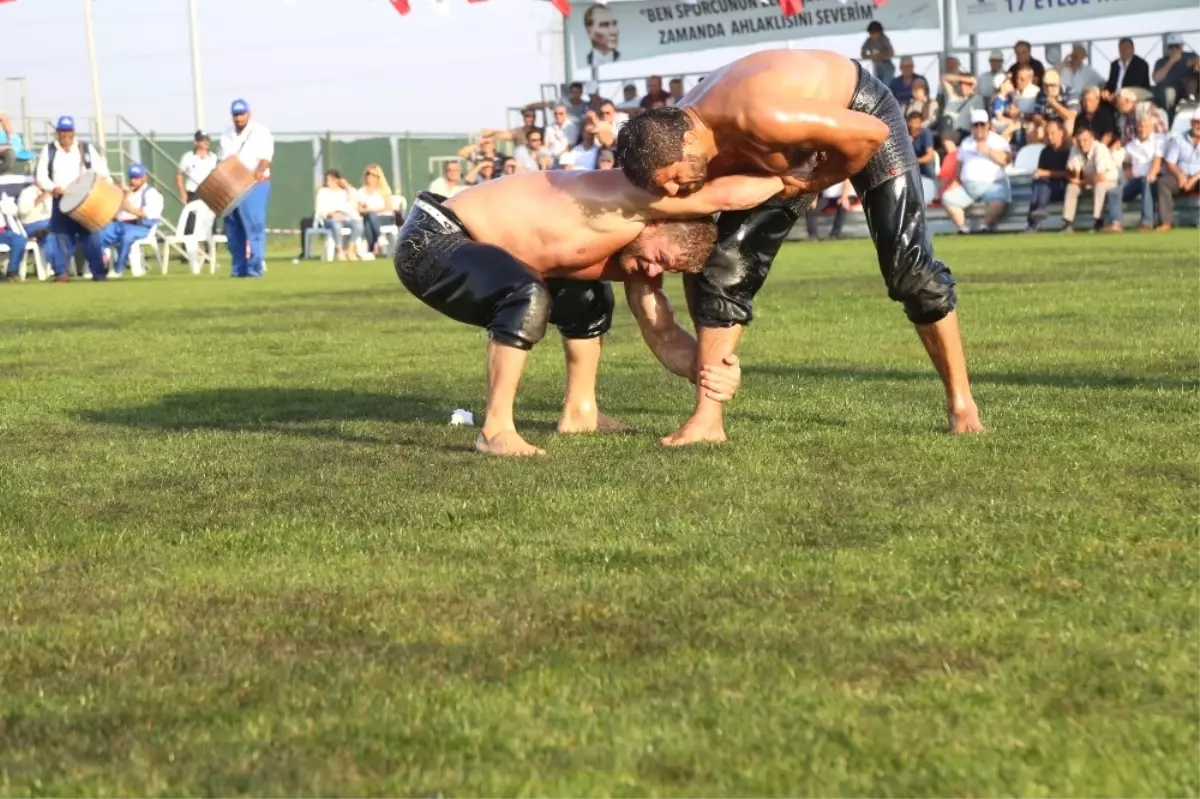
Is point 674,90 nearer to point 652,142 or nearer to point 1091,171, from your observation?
point 1091,171

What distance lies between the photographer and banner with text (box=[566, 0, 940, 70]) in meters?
31.7

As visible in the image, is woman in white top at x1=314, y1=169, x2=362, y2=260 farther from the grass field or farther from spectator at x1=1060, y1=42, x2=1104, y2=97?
the grass field

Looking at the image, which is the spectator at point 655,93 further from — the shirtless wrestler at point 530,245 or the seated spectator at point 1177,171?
the shirtless wrestler at point 530,245

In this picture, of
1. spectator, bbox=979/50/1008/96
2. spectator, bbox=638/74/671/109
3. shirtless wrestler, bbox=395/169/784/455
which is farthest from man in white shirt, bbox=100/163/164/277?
shirtless wrestler, bbox=395/169/784/455

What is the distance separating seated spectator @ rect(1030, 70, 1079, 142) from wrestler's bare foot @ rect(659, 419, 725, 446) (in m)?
19.2

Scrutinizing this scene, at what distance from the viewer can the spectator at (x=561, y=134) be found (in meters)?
28.1

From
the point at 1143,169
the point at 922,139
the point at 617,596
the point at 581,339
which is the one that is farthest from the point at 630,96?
the point at 617,596

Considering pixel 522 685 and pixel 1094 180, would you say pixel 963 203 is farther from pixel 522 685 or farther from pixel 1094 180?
pixel 522 685

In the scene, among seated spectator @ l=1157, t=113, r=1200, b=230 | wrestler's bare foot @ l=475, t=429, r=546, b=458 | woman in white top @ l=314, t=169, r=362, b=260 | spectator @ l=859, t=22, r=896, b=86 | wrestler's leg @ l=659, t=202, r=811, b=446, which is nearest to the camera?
wrestler's bare foot @ l=475, t=429, r=546, b=458

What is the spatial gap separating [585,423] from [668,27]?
26841mm

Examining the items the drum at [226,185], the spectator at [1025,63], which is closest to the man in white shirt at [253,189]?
the drum at [226,185]

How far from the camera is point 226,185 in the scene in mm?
21188

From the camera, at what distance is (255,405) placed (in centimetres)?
752

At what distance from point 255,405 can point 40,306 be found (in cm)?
944
